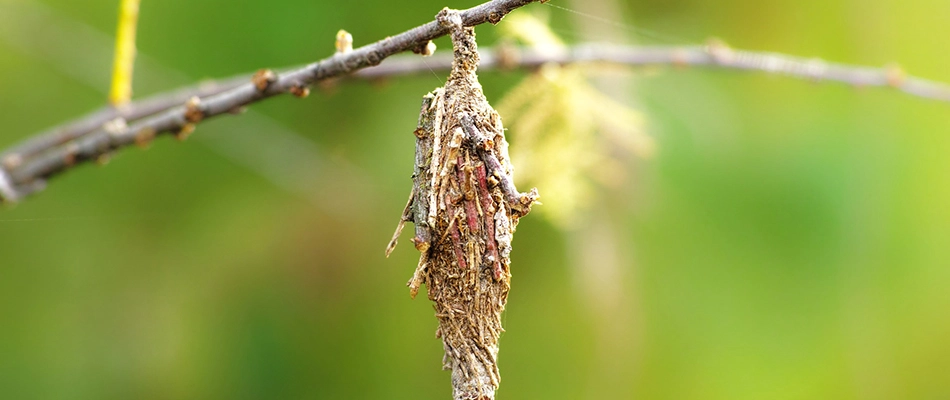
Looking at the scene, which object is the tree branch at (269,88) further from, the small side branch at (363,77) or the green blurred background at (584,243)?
the green blurred background at (584,243)

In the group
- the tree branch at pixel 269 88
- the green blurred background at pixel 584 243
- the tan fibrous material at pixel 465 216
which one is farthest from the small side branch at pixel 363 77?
the green blurred background at pixel 584 243

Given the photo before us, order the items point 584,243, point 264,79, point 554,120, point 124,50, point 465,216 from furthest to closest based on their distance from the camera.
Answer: point 584,243
point 554,120
point 124,50
point 264,79
point 465,216

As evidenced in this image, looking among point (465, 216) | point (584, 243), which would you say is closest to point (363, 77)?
point (465, 216)

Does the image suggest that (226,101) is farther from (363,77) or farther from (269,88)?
(363,77)

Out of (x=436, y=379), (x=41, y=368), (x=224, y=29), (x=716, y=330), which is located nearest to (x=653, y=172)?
(x=716, y=330)

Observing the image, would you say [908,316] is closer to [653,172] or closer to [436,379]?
[653,172]
